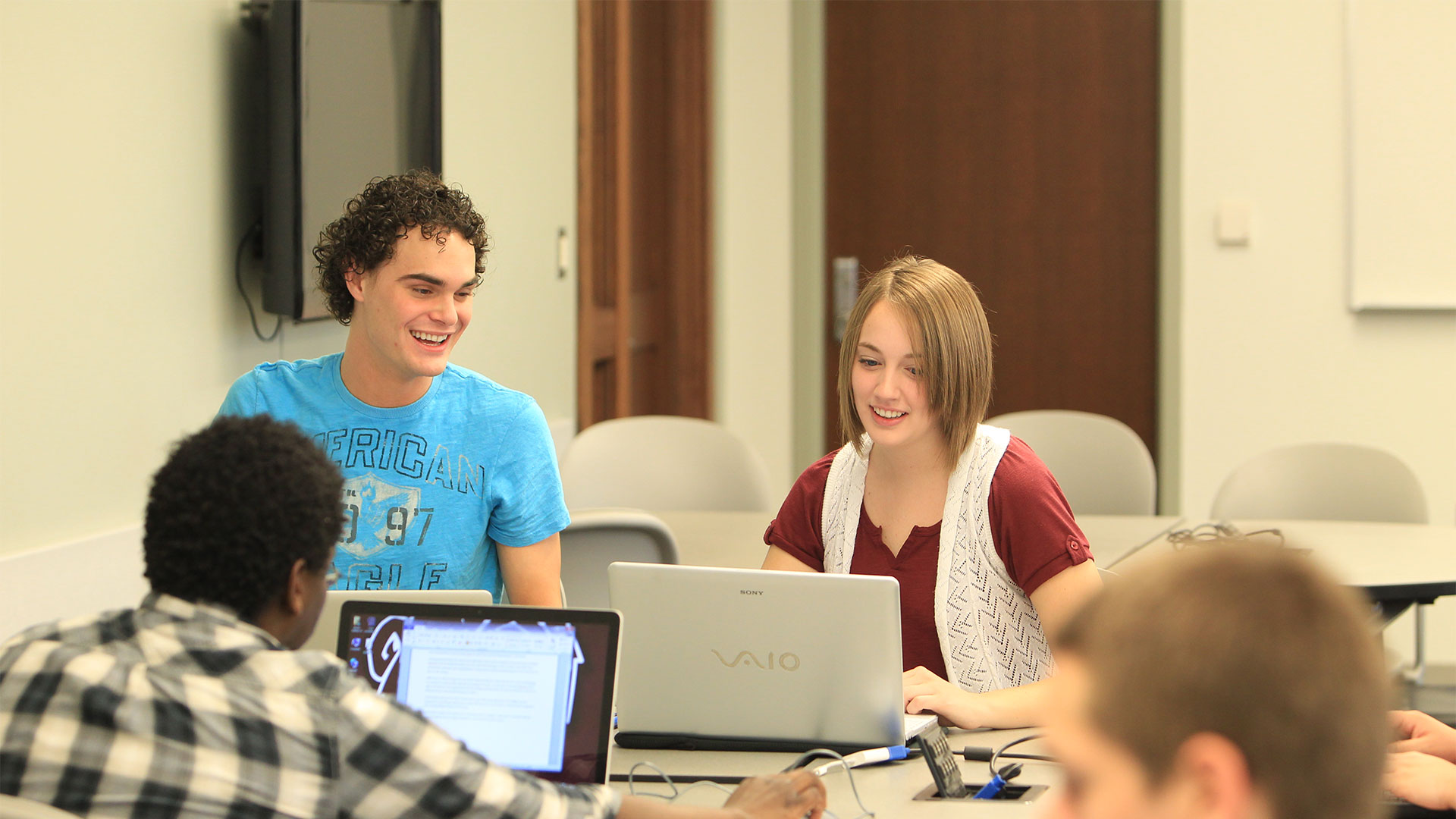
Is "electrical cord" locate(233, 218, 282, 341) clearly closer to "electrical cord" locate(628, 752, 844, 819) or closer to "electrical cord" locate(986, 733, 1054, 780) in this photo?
"electrical cord" locate(628, 752, 844, 819)

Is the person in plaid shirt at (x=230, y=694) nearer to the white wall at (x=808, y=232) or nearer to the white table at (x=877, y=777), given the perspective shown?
the white table at (x=877, y=777)

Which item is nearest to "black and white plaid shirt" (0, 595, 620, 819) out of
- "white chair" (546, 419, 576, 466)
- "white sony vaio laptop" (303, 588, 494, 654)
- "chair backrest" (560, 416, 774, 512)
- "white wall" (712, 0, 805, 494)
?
"white sony vaio laptop" (303, 588, 494, 654)

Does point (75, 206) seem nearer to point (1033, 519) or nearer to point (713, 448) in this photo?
point (1033, 519)

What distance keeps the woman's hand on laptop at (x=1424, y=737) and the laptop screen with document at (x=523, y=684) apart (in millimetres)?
885

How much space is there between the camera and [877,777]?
144 centimetres

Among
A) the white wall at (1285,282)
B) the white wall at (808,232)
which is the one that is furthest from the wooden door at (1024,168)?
the white wall at (1285,282)

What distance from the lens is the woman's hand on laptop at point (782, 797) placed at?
4.03 feet

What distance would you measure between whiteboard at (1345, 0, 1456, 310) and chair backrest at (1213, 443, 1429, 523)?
4.88ft

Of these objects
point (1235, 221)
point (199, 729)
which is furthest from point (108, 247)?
point (1235, 221)

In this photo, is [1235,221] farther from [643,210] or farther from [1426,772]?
[1426,772]

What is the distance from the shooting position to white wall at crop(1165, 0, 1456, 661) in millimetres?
4422

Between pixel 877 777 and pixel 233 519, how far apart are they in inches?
30.0

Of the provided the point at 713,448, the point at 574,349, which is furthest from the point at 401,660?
the point at 574,349

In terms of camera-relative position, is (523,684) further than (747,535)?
No
